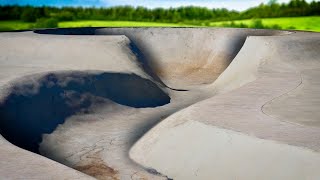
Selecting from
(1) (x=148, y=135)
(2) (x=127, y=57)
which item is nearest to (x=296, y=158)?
(1) (x=148, y=135)

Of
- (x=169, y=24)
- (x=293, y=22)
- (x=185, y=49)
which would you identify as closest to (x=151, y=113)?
(x=185, y=49)

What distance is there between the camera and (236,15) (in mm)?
48156

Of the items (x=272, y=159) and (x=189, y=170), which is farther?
(x=189, y=170)

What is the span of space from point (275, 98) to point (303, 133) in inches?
133

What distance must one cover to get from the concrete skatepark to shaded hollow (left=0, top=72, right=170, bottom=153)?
0.14ft

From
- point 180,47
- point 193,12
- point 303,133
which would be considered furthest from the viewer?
point 193,12

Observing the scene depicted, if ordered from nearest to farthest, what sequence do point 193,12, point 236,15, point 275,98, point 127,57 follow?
point 275,98
point 127,57
point 236,15
point 193,12

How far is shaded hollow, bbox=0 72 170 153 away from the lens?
13.8 meters

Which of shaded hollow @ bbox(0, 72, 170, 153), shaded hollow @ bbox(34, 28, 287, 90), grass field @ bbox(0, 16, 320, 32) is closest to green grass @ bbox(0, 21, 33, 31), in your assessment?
grass field @ bbox(0, 16, 320, 32)

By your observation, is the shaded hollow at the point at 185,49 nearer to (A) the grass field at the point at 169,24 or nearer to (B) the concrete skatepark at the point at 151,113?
→ (B) the concrete skatepark at the point at 151,113

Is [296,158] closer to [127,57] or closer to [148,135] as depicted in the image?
[148,135]

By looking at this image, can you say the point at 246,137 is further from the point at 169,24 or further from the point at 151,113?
the point at 169,24

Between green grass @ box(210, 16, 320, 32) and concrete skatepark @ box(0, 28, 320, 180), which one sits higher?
green grass @ box(210, 16, 320, 32)

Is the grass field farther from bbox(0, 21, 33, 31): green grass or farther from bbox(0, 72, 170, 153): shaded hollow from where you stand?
bbox(0, 72, 170, 153): shaded hollow
